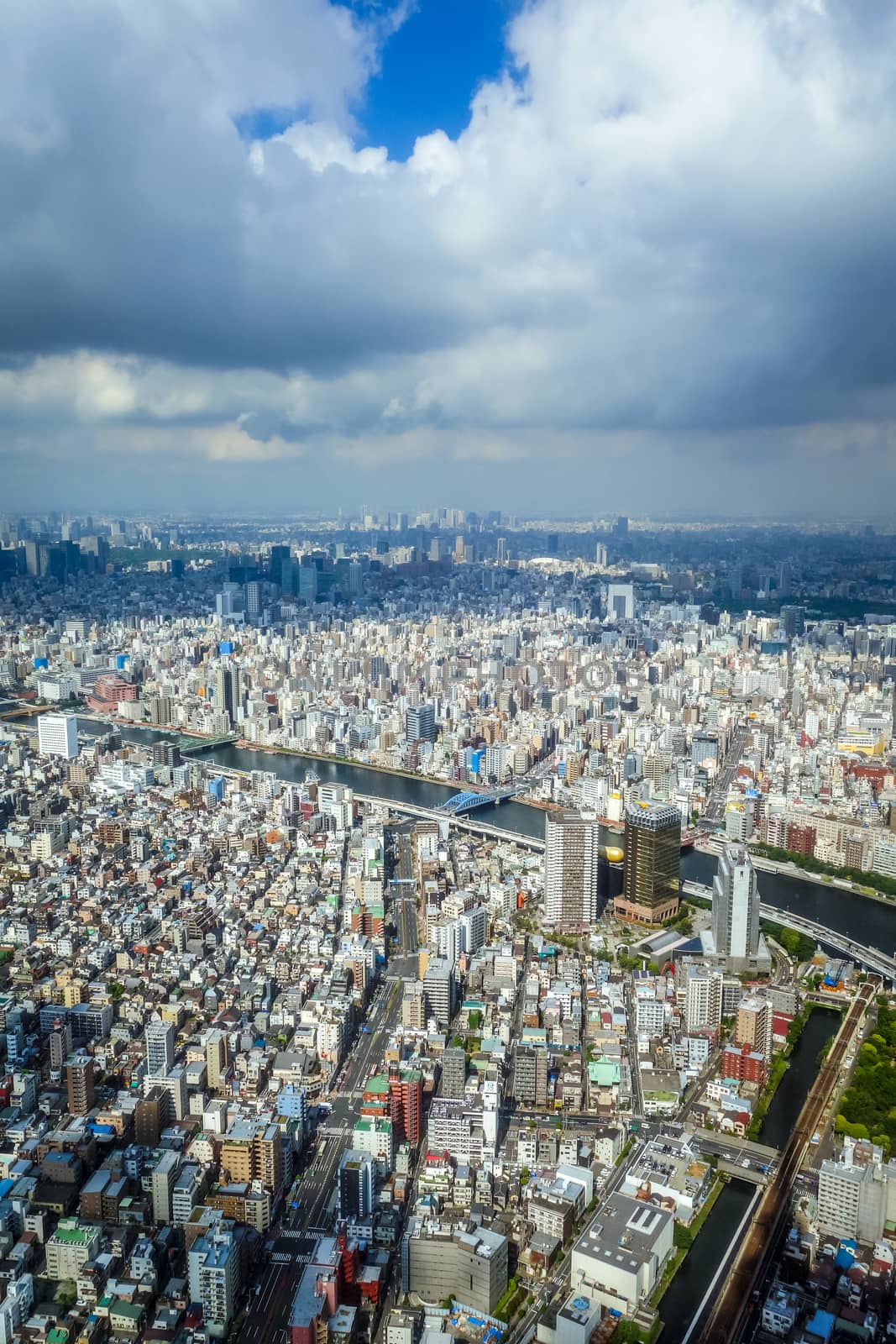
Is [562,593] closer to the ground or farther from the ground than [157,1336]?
farther from the ground

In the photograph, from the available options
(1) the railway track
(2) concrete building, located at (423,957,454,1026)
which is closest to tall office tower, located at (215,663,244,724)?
(2) concrete building, located at (423,957,454,1026)

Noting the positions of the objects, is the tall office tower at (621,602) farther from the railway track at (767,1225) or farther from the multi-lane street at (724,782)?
the railway track at (767,1225)

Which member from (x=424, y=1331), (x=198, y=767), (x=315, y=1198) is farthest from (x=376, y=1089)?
(x=198, y=767)

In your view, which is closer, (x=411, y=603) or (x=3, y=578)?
(x=3, y=578)

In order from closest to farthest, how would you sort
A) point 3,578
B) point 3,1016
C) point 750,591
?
point 3,1016
point 3,578
point 750,591

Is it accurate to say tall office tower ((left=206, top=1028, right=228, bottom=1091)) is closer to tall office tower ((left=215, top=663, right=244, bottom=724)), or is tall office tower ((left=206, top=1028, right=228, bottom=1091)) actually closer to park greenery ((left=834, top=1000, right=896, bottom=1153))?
park greenery ((left=834, top=1000, right=896, bottom=1153))

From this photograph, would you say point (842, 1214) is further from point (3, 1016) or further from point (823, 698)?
point (823, 698)

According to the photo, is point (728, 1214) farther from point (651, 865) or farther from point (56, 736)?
point (56, 736)
